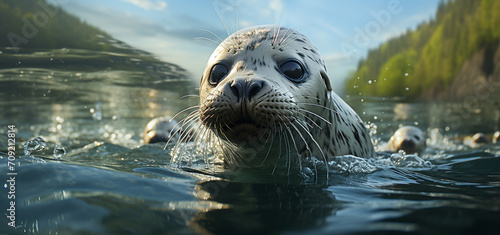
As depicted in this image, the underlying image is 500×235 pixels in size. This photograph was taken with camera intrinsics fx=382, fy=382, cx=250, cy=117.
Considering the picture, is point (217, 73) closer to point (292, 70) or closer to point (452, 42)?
point (292, 70)

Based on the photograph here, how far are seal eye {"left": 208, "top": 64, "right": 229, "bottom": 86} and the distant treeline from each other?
3.95 m

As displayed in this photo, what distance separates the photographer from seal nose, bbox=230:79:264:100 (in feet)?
7.38

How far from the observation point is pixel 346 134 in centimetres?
342

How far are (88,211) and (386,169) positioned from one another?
7.29 ft

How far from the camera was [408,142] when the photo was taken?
5539mm

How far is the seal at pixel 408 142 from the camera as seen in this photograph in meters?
5.52

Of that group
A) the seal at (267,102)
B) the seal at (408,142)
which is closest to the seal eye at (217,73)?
the seal at (267,102)

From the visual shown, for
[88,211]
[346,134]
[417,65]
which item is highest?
[417,65]

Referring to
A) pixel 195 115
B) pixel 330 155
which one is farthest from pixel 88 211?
pixel 330 155

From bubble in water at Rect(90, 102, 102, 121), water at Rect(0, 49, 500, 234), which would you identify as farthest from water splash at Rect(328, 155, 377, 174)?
bubble in water at Rect(90, 102, 102, 121)

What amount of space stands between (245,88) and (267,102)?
0.51 feet

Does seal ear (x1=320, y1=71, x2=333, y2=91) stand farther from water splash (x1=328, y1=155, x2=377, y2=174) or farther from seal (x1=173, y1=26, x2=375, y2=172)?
water splash (x1=328, y1=155, x2=377, y2=174)

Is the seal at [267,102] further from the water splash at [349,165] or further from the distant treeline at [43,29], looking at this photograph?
the distant treeline at [43,29]

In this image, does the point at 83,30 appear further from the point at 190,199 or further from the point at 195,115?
the point at 190,199
